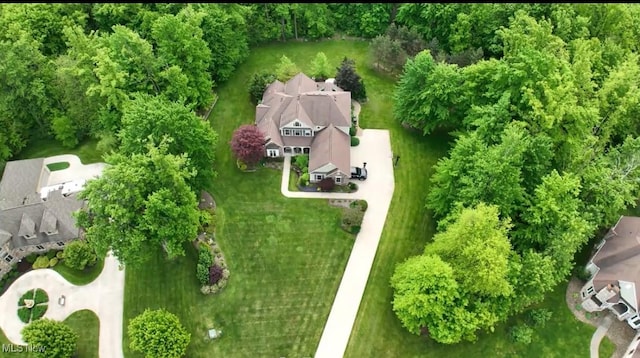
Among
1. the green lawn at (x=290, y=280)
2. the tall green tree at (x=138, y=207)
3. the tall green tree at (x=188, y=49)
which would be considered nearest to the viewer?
the tall green tree at (x=138, y=207)

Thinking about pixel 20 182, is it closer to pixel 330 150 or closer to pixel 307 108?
pixel 307 108

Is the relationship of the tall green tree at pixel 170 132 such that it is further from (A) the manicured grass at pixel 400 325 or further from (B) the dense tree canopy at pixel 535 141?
(B) the dense tree canopy at pixel 535 141

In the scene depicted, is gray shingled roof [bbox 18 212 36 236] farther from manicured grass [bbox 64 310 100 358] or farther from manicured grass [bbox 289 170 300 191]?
A: manicured grass [bbox 289 170 300 191]

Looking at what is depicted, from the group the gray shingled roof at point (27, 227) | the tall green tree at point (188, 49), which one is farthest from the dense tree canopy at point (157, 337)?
the tall green tree at point (188, 49)

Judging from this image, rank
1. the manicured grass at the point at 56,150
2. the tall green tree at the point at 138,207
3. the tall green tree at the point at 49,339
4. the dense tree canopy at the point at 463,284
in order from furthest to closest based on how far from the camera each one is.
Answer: the manicured grass at the point at 56,150 → the tall green tree at the point at 138,207 → the dense tree canopy at the point at 463,284 → the tall green tree at the point at 49,339

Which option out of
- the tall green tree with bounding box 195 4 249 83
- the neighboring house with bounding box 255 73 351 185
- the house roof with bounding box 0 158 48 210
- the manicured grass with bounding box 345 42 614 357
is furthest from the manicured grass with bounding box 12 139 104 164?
the manicured grass with bounding box 345 42 614 357

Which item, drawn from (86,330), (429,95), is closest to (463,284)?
(429,95)

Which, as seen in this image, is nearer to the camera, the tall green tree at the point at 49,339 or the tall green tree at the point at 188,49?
the tall green tree at the point at 49,339
